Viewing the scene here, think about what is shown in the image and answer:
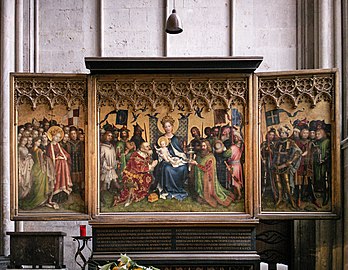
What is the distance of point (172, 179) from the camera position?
817 cm

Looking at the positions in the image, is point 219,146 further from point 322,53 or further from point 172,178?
point 322,53

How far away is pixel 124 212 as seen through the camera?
8.13m

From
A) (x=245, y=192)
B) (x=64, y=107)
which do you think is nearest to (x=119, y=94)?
(x=64, y=107)

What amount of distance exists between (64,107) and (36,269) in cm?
206

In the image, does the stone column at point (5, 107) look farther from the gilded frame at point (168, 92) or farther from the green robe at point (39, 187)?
the gilded frame at point (168, 92)

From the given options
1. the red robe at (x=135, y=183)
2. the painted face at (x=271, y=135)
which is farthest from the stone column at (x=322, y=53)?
the red robe at (x=135, y=183)

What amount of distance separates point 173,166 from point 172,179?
17 centimetres

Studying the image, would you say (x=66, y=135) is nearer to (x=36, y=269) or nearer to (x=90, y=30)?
(x=36, y=269)

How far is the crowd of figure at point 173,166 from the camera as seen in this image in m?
8.16

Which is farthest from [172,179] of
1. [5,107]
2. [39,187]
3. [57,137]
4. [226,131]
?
[5,107]

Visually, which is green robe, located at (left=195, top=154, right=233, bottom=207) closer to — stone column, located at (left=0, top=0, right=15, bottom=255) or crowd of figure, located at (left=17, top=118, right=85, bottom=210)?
crowd of figure, located at (left=17, top=118, right=85, bottom=210)

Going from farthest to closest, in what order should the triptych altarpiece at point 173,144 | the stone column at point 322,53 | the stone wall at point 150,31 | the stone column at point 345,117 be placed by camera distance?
the stone wall at point 150,31 → the stone column at point 322,53 → the triptych altarpiece at point 173,144 → the stone column at point 345,117

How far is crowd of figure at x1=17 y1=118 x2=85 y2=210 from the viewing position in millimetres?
8148

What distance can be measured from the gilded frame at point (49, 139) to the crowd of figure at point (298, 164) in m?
2.33
